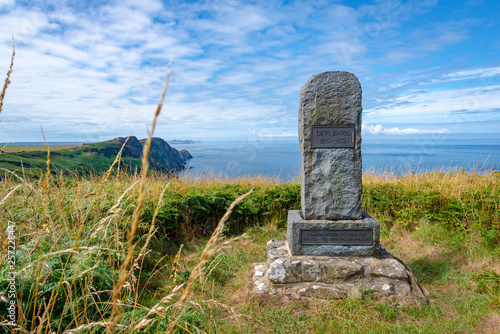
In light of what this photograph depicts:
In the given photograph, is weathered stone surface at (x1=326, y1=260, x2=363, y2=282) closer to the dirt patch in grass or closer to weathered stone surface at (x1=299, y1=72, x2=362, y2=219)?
weathered stone surface at (x1=299, y1=72, x2=362, y2=219)

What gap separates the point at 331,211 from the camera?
4.03 meters

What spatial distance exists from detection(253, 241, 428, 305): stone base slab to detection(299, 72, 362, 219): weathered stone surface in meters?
0.67

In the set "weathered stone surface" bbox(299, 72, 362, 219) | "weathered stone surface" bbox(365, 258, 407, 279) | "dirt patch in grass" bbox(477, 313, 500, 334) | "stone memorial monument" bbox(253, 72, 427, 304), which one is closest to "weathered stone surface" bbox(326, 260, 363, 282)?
"stone memorial monument" bbox(253, 72, 427, 304)

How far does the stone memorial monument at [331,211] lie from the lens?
374 cm

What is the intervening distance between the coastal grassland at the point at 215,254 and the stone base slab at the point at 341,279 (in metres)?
0.14

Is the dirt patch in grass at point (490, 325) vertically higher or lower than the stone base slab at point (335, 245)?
lower

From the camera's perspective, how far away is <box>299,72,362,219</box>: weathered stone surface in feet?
12.7

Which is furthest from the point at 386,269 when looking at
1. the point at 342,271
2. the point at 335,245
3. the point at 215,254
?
the point at 215,254

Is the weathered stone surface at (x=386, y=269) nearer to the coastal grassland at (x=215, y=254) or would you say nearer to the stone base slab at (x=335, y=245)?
the stone base slab at (x=335, y=245)

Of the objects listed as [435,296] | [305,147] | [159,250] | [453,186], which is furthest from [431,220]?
[159,250]

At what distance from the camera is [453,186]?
19.4 feet

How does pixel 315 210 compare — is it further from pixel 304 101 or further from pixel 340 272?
pixel 304 101

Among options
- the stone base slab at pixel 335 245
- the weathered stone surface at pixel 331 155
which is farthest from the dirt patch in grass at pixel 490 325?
the weathered stone surface at pixel 331 155

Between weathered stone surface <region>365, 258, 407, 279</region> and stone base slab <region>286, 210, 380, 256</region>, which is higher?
stone base slab <region>286, 210, 380, 256</region>
